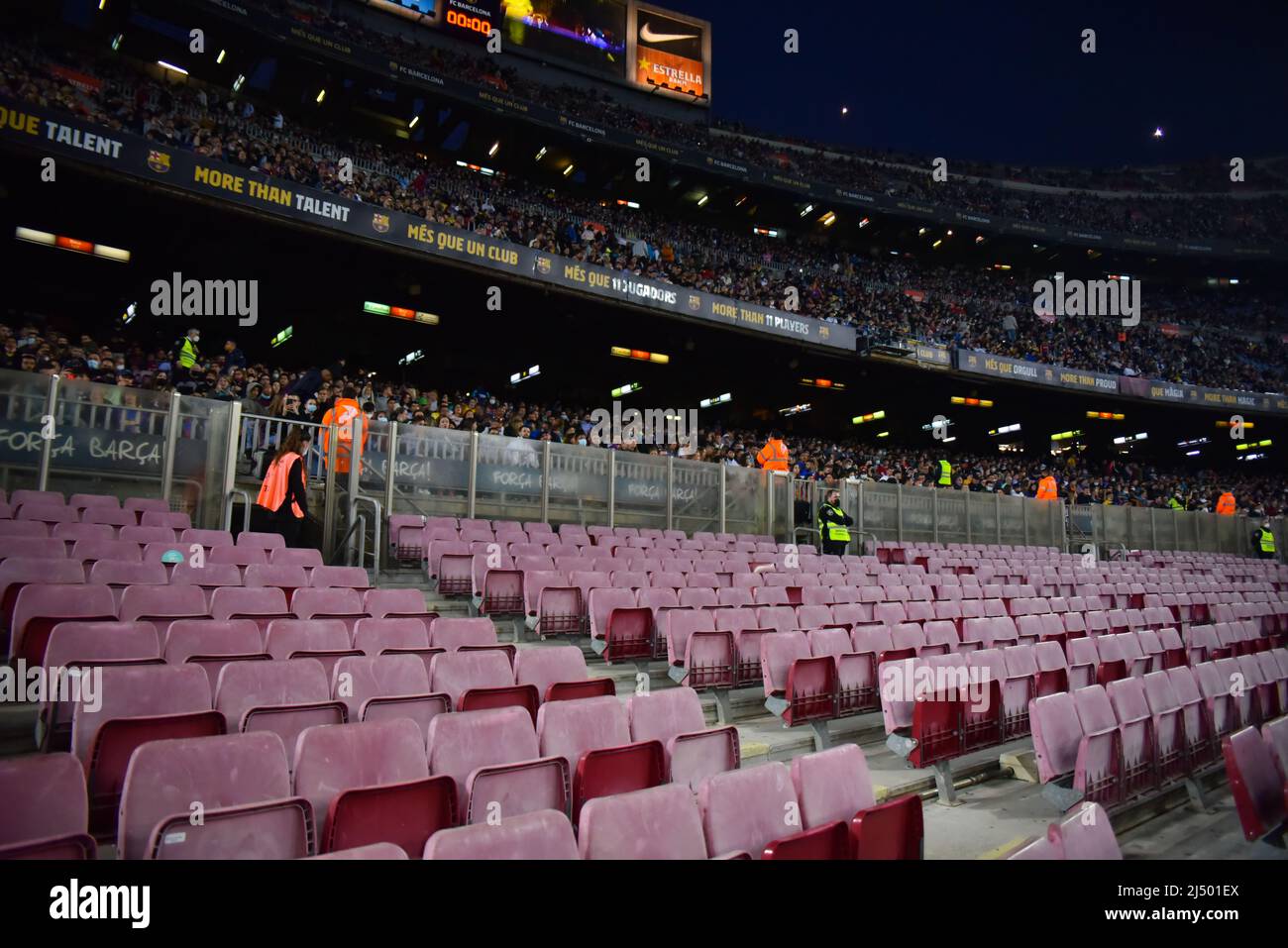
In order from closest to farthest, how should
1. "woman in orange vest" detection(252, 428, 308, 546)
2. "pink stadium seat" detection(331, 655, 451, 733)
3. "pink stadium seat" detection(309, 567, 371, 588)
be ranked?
"pink stadium seat" detection(331, 655, 451, 733) < "pink stadium seat" detection(309, 567, 371, 588) < "woman in orange vest" detection(252, 428, 308, 546)

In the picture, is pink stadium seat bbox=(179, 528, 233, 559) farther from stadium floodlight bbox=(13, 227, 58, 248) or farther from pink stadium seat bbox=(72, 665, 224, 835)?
stadium floodlight bbox=(13, 227, 58, 248)

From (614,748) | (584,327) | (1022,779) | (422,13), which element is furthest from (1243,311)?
(614,748)

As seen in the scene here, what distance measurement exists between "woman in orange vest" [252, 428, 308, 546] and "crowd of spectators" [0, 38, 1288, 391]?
8245mm

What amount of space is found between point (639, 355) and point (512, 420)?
5036 millimetres

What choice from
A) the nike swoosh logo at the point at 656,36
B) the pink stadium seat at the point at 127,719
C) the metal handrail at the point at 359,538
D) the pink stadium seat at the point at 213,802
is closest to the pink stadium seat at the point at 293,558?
the metal handrail at the point at 359,538

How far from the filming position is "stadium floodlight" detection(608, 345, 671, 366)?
66.4 ft

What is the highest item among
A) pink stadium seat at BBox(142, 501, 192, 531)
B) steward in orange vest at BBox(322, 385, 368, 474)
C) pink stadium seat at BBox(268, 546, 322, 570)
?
steward in orange vest at BBox(322, 385, 368, 474)

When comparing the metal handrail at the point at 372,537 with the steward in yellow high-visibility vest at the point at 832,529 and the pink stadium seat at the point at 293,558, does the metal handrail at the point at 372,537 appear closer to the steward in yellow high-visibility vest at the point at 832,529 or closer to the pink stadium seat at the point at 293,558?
the pink stadium seat at the point at 293,558

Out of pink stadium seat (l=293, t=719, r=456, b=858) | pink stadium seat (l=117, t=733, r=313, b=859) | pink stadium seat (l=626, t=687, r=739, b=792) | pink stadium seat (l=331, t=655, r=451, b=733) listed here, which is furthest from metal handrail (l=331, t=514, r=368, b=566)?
pink stadium seat (l=117, t=733, r=313, b=859)

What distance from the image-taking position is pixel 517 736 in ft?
10.2

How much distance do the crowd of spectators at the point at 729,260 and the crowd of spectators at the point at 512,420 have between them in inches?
157

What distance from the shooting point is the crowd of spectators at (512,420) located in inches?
453

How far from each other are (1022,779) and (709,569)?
4627 mm
